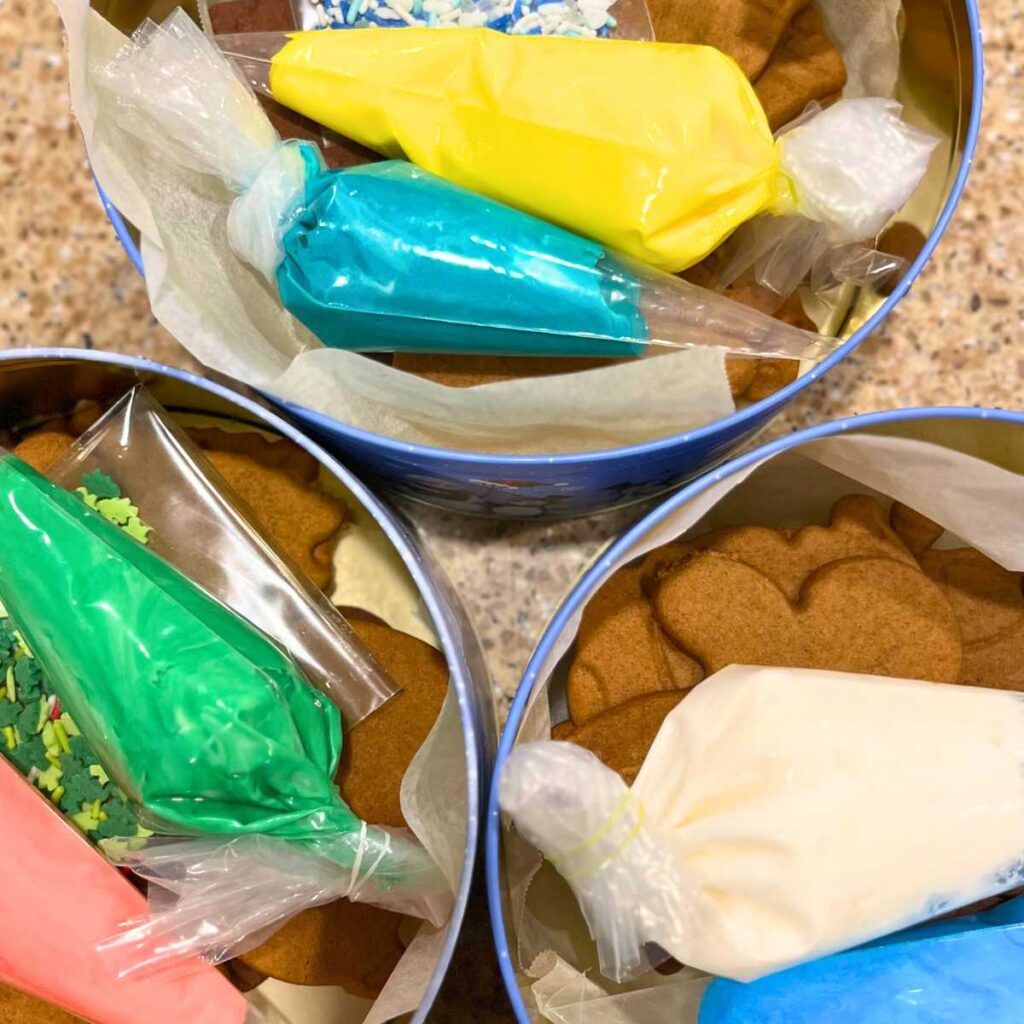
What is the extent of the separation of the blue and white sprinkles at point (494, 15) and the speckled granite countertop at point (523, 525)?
0.28 metres

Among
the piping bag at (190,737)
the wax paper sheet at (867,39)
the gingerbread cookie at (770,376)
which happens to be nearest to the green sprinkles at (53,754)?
the piping bag at (190,737)

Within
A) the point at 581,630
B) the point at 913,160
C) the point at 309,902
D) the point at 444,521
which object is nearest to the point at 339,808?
the point at 309,902

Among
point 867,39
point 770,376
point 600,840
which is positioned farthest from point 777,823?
point 867,39

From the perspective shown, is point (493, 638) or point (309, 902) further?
point (493, 638)

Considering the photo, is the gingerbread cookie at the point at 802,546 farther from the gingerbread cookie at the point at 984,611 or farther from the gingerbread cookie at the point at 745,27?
the gingerbread cookie at the point at 745,27

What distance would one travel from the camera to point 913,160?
23.1 inches

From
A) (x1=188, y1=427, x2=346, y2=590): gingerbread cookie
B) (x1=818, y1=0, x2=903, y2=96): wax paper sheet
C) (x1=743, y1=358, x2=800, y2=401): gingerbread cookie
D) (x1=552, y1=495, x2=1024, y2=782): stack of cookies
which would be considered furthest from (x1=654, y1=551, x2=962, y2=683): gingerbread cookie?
(x1=818, y1=0, x2=903, y2=96): wax paper sheet

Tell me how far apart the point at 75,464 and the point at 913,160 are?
521 mm

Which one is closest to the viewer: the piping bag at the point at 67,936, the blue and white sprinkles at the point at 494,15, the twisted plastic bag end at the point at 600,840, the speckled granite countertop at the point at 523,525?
the twisted plastic bag end at the point at 600,840

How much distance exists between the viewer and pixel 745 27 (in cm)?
68

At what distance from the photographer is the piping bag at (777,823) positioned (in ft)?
1.59

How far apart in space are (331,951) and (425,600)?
0.24 metres

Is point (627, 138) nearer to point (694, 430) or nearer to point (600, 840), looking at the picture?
point (694, 430)

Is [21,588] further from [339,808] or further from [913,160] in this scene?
[913,160]
